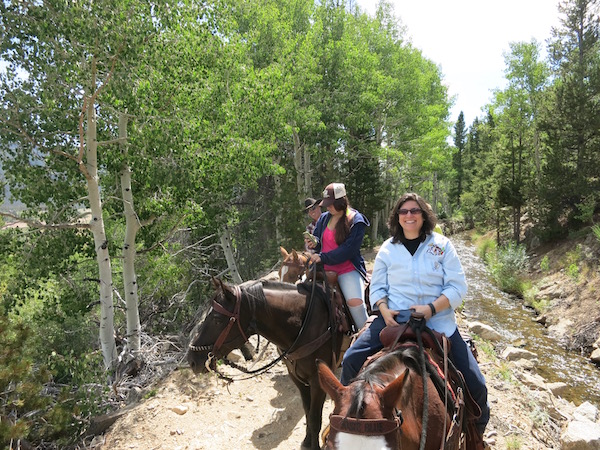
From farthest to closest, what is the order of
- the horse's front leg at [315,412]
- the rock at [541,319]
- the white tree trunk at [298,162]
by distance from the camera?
1. the white tree trunk at [298,162]
2. the rock at [541,319]
3. the horse's front leg at [315,412]

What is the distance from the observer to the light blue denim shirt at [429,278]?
9.48ft

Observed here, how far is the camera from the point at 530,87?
908 inches

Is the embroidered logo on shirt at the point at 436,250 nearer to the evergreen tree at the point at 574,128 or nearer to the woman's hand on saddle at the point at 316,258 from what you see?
the woman's hand on saddle at the point at 316,258

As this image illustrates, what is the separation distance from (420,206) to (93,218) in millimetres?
6356

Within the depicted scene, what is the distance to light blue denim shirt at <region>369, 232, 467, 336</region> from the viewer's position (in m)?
2.89

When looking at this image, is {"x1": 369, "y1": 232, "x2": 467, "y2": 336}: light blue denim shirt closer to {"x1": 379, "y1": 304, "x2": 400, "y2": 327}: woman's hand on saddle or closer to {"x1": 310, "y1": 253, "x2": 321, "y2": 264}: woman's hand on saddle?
{"x1": 379, "y1": 304, "x2": 400, "y2": 327}: woman's hand on saddle

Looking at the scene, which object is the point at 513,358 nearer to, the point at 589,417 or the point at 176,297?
the point at 589,417

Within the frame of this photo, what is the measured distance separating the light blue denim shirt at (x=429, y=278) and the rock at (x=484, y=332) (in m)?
9.23

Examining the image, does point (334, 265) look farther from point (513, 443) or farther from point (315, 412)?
point (513, 443)

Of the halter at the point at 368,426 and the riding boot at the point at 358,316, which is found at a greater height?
the halter at the point at 368,426

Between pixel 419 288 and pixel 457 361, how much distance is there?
62 cm

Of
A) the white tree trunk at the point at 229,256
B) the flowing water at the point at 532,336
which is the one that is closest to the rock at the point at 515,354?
the flowing water at the point at 532,336

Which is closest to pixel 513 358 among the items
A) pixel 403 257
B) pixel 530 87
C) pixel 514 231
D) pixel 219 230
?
pixel 403 257

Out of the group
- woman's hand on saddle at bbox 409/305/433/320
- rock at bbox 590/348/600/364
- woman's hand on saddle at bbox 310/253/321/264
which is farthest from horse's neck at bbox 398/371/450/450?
rock at bbox 590/348/600/364
